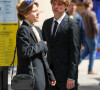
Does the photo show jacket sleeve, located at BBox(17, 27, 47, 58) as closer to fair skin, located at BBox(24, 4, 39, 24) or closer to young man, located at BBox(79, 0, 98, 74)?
fair skin, located at BBox(24, 4, 39, 24)

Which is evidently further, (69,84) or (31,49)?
(69,84)

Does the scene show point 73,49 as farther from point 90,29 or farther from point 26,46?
point 90,29

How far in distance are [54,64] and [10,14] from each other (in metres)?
1.03

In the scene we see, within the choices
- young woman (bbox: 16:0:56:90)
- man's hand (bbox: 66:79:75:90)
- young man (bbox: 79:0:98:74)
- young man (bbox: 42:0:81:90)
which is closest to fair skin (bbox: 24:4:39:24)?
young woman (bbox: 16:0:56:90)

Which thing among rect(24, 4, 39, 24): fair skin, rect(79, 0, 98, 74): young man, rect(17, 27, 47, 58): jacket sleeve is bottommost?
rect(79, 0, 98, 74): young man

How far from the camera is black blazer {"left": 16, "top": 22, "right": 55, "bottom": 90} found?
14.1 ft

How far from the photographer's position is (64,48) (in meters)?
4.72

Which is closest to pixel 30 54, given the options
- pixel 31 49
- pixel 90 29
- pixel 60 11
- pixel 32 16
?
pixel 31 49

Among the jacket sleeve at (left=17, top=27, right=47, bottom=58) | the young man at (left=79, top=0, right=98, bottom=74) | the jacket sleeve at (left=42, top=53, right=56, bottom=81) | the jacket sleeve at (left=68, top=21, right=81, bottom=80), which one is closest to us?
the jacket sleeve at (left=17, top=27, right=47, bottom=58)

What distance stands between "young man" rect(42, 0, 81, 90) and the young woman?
278mm

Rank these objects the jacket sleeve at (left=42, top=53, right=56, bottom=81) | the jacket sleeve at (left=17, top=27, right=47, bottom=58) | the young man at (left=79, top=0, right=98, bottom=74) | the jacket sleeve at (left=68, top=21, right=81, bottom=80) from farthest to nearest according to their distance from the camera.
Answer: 1. the young man at (left=79, top=0, right=98, bottom=74)
2. the jacket sleeve at (left=68, top=21, right=81, bottom=80)
3. the jacket sleeve at (left=42, top=53, right=56, bottom=81)
4. the jacket sleeve at (left=17, top=27, right=47, bottom=58)

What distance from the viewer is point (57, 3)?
4.74 m

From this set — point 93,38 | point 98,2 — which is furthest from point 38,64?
point 98,2

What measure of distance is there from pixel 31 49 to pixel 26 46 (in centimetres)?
6
